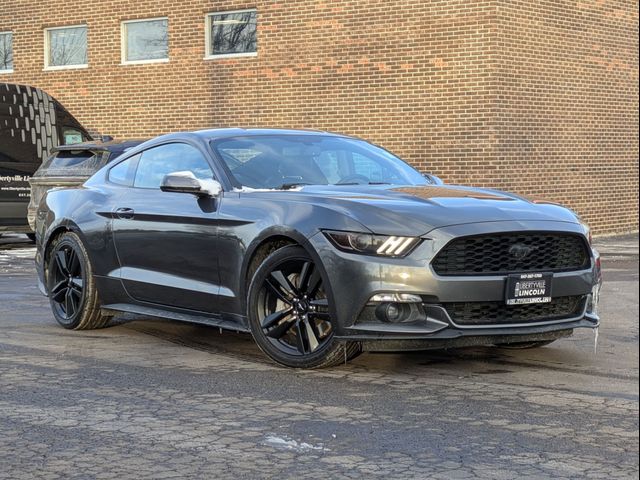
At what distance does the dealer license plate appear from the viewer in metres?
7.26

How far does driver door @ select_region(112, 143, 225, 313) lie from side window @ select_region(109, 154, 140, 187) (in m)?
0.06

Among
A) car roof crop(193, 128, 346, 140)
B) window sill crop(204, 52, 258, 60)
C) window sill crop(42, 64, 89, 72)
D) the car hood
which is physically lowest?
the car hood

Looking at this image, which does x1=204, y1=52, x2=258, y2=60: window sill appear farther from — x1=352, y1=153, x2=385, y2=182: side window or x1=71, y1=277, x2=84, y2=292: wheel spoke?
x1=352, y1=153, x2=385, y2=182: side window

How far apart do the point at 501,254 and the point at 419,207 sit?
537 millimetres

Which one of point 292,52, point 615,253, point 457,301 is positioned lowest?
point 615,253

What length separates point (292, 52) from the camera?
21.2m

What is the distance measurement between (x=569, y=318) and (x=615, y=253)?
394 inches

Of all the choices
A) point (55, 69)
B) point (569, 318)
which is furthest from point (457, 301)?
point (55, 69)

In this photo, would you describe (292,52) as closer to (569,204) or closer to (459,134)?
(459,134)

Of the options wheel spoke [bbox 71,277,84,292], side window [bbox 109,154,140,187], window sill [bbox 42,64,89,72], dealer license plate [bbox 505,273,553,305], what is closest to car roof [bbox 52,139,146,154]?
side window [bbox 109,154,140,187]

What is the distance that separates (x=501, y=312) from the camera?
7.35 m

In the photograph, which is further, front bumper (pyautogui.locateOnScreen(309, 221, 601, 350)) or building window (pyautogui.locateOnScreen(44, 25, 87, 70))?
building window (pyautogui.locateOnScreen(44, 25, 87, 70))

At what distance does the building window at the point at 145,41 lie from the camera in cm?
2298

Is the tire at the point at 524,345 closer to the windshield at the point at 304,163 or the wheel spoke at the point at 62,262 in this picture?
the windshield at the point at 304,163
